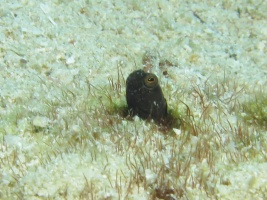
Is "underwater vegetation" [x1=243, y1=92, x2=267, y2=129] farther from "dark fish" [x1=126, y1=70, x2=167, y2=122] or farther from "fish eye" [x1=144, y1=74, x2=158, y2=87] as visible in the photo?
"fish eye" [x1=144, y1=74, x2=158, y2=87]

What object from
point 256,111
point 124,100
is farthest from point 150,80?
point 256,111

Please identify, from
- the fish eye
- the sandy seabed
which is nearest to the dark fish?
the fish eye

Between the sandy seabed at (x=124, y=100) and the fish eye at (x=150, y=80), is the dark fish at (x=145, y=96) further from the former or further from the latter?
the sandy seabed at (x=124, y=100)

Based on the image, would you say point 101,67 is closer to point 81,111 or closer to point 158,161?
point 81,111

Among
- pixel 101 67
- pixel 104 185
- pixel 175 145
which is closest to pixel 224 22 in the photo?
pixel 101 67

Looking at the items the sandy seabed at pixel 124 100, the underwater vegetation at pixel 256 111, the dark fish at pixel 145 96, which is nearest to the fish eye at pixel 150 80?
the dark fish at pixel 145 96

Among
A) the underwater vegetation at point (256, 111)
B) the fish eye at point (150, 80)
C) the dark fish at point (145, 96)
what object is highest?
the fish eye at point (150, 80)
